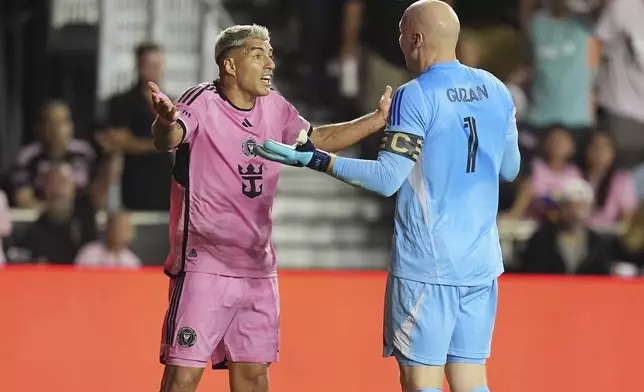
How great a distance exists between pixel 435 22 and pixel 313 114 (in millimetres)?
5229

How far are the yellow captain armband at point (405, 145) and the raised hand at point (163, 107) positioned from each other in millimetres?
711

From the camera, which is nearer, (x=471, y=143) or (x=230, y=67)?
(x=471, y=143)

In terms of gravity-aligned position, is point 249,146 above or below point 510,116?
below

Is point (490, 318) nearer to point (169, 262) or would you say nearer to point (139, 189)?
point (169, 262)

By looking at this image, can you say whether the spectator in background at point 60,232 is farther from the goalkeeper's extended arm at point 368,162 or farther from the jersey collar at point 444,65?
the jersey collar at point 444,65

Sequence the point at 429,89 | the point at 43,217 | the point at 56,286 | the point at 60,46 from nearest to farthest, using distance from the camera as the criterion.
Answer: the point at 429,89, the point at 56,286, the point at 43,217, the point at 60,46

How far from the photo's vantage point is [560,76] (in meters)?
8.07

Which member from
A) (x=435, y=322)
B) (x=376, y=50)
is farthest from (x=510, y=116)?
(x=376, y=50)

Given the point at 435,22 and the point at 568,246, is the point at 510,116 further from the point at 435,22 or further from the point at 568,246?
the point at 568,246

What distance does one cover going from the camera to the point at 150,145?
7.87 meters

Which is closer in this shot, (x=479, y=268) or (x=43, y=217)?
(x=479, y=268)

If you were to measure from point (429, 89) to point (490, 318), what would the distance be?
2.59 feet

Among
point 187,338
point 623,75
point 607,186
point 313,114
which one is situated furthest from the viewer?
point 313,114

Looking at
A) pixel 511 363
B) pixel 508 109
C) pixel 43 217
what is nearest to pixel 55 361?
pixel 511 363
